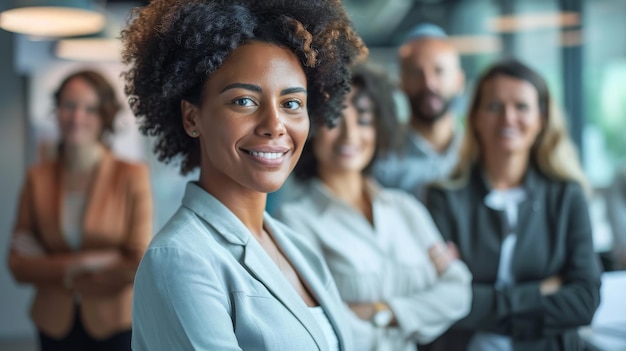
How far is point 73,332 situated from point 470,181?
1.75 metres

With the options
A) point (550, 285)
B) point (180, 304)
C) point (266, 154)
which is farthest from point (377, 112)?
point (180, 304)

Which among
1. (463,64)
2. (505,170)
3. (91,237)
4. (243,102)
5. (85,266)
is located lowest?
(85,266)

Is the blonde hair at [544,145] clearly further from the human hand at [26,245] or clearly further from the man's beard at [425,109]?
the human hand at [26,245]

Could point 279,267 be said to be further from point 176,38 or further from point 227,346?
point 176,38

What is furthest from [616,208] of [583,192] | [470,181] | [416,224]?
[416,224]

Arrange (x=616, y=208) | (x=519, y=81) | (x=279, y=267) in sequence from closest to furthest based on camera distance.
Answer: (x=279, y=267) < (x=519, y=81) < (x=616, y=208)

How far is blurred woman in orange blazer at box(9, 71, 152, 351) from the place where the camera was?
307cm

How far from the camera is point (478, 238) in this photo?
116 inches

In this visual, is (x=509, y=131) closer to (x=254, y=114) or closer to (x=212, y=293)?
(x=254, y=114)

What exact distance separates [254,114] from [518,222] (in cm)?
178

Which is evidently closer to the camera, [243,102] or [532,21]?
[243,102]

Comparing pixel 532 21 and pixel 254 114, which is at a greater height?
Answer: pixel 532 21

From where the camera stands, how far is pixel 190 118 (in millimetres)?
1562

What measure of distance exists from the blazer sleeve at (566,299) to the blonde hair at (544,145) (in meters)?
0.27
